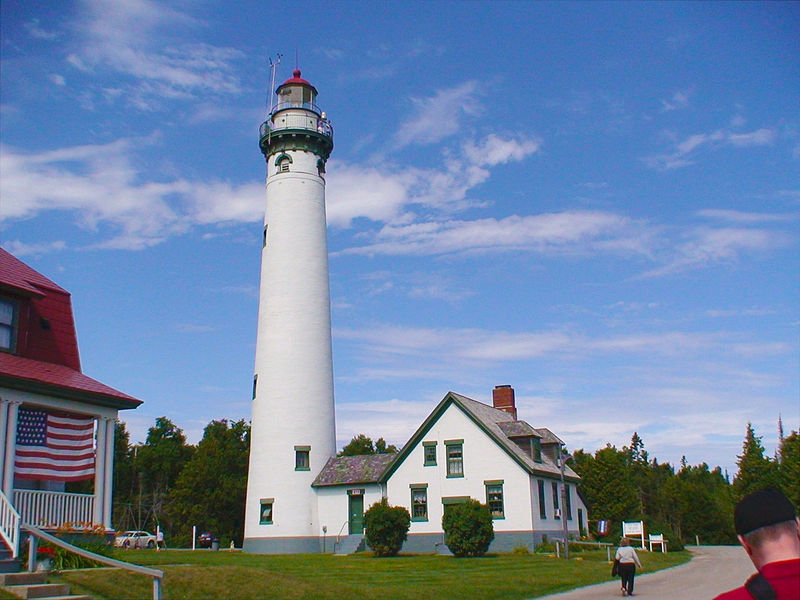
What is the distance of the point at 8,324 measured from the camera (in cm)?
1891

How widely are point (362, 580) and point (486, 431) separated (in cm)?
1653

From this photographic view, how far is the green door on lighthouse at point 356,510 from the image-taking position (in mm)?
37312

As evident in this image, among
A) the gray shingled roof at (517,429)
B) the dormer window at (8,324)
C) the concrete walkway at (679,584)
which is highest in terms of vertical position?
the dormer window at (8,324)

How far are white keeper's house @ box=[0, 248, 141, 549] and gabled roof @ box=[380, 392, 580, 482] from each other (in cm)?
1969

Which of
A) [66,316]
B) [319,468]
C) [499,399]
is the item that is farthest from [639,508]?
[66,316]

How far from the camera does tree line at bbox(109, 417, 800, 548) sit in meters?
52.7

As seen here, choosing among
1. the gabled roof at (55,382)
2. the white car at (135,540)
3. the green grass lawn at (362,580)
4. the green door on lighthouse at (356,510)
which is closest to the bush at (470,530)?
the green grass lawn at (362,580)

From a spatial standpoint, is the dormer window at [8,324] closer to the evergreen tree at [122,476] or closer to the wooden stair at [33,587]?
the wooden stair at [33,587]

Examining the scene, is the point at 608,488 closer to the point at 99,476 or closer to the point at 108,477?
the point at 108,477

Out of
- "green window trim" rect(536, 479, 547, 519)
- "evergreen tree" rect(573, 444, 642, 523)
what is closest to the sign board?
"green window trim" rect(536, 479, 547, 519)

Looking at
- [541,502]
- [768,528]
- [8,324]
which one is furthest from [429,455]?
[768,528]

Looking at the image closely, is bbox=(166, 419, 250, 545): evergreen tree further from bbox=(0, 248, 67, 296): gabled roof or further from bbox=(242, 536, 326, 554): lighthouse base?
bbox=(0, 248, 67, 296): gabled roof

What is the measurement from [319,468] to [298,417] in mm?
2898

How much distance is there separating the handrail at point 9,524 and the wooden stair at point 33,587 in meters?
1.02
